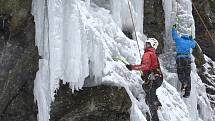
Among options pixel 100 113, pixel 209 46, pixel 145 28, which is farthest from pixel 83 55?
pixel 209 46

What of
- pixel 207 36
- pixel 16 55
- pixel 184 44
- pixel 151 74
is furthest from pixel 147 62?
A: pixel 207 36

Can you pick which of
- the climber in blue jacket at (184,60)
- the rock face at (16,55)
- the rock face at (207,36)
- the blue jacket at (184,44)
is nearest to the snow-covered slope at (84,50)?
the rock face at (16,55)

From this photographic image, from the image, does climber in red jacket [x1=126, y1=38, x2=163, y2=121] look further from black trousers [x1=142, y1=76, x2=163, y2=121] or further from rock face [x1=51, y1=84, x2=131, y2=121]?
rock face [x1=51, y1=84, x2=131, y2=121]

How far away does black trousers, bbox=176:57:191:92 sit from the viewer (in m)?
11.3

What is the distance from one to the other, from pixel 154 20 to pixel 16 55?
4084mm

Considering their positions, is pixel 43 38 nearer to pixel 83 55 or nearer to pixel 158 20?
pixel 83 55

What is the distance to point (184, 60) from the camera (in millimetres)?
11281

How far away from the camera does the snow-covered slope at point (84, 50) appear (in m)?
8.73

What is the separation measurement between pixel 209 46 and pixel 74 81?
713 cm

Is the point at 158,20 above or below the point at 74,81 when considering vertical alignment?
above

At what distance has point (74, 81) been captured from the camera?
28.5 feet

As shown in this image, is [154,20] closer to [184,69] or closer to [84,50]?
[184,69]

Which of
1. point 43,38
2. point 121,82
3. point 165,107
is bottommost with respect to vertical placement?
point 165,107

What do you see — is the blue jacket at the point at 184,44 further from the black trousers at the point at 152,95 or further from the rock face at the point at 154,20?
the black trousers at the point at 152,95
